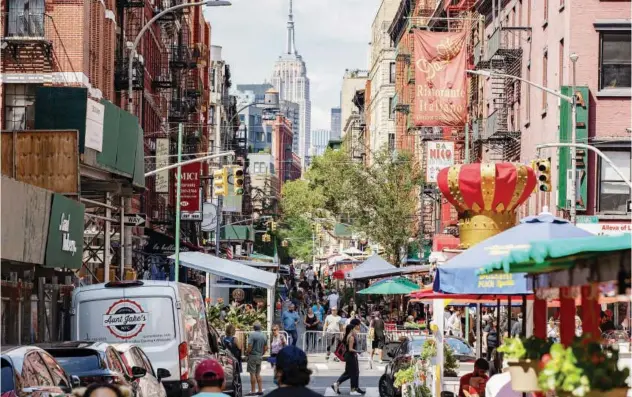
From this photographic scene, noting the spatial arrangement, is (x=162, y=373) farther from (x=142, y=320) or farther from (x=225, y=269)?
(x=225, y=269)

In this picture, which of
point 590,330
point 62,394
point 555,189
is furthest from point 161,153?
point 590,330

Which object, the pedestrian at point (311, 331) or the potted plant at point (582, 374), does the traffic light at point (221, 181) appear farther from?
the potted plant at point (582, 374)

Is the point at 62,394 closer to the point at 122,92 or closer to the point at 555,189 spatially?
the point at 555,189

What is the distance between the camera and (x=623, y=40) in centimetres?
4456

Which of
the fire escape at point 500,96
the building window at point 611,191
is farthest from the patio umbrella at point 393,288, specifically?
the building window at point 611,191

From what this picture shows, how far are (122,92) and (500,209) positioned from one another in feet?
99.6

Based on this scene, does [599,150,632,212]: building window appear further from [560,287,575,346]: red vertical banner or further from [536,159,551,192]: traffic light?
[560,287,575,346]: red vertical banner

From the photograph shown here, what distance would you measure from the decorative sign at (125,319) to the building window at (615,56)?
25109 millimetres

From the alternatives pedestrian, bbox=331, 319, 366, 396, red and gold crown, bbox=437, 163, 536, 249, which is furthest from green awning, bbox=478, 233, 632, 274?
pedestrian, bbox=331, 319, 366, 396

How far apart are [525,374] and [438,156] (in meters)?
49.9

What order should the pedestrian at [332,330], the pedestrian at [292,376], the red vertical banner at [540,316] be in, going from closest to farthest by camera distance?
the pedestrian at [292,376] < the red vertical banner at [540,316] < the pedestrian at [332,330]

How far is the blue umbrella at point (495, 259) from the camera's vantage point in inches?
601

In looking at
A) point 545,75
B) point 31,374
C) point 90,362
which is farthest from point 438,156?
point 31,374

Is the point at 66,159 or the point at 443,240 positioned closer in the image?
the point at 66,159
